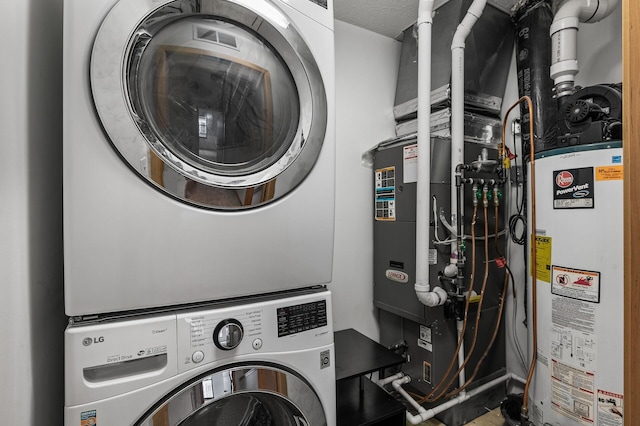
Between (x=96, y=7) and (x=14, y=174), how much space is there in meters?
0.38

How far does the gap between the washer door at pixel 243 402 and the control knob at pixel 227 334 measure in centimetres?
6

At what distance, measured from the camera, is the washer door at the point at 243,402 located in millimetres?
694

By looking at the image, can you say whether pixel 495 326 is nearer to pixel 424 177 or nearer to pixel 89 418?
pixel 424 177

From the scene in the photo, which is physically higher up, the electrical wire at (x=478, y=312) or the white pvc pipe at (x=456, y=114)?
the white pvc pipe at (x=456, y=114)

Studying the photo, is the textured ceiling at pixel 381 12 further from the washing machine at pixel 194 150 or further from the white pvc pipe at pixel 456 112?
the washing machine at pixel 194 150

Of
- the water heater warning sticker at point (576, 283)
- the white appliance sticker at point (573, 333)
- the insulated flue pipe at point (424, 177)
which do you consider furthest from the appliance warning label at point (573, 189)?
the insulated flue pipe at point (424, 177)

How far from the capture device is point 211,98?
77 centimetres

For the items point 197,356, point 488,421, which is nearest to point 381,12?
point 197,356

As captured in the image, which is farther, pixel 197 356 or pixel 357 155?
pixel 357 155

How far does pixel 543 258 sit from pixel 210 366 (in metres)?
1.39

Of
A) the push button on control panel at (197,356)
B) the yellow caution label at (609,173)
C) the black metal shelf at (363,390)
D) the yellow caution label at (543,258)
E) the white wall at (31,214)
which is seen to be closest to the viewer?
the white wall at (31,214)

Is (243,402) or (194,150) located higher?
(194,150)

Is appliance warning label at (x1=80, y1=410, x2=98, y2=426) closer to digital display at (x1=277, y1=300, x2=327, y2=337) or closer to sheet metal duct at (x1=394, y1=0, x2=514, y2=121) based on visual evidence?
digital display at (x1=277, y1=300, x2=327, y2=337)

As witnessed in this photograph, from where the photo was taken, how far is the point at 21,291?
638 millimetres
